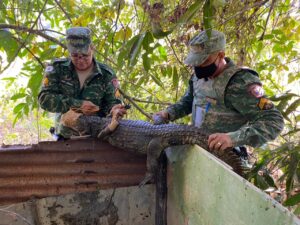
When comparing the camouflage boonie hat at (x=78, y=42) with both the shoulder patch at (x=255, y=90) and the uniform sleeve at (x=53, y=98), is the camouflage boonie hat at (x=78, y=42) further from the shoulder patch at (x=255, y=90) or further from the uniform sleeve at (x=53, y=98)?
the shoulder patch at (x=255, y=90)

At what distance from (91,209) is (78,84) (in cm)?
101

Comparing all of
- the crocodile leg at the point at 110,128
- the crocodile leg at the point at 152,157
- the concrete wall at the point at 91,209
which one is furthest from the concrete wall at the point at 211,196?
the crocodile leg at the point at 110,128

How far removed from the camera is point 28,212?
2357 mm

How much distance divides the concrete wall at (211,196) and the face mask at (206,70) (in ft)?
1.75

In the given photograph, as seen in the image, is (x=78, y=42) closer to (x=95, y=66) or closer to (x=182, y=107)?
(x=95, y=66)

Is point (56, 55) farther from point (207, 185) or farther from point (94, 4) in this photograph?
point (207, 185)

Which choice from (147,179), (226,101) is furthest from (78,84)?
(226,101)

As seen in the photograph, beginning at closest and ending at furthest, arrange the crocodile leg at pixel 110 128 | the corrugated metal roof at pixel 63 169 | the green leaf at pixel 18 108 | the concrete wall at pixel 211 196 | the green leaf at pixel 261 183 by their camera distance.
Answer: the concrete wall at pixel 211 196 < the green leaf at pixel 261 183 < the corrugated metal roof at pixel 63 169 < the crocodile leg at pixel 110 128 < the green leaf at pixel 18 108

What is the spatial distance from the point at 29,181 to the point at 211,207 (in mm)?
1339

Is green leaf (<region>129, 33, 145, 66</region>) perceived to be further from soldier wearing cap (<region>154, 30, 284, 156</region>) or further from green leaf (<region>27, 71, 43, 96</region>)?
green leaf (<region>27, 71, 43, 96</region>)

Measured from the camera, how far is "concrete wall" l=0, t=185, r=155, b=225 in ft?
7.72

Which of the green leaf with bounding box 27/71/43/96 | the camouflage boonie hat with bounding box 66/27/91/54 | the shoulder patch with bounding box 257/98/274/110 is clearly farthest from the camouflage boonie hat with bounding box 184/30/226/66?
the green leaf with bounding box 27/71/43/96

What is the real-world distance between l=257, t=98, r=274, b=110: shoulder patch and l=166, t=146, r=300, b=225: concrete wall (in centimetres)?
52

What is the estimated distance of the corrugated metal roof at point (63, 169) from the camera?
2.35 metres
